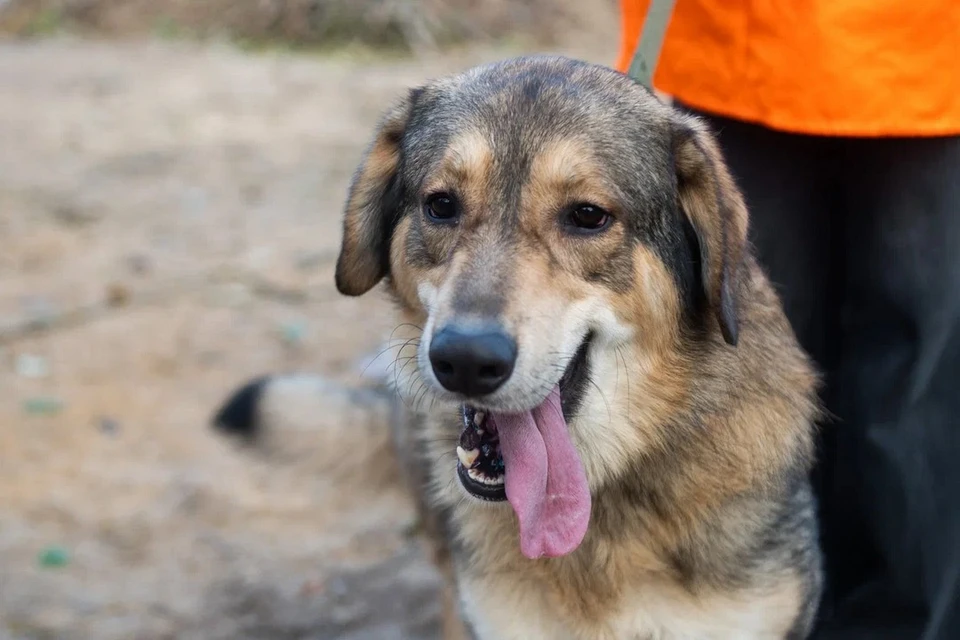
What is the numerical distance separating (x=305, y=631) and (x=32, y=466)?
1.79 m

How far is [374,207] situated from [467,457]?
85 cm

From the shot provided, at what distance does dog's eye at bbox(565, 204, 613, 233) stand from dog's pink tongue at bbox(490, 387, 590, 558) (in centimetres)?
42

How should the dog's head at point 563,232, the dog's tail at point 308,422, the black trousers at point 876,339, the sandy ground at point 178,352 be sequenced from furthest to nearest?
the dog's tail at point 308,422 → the sandy ground at point 178,352 → the black trousers at point 876,339 → the dog's head at point 563,232

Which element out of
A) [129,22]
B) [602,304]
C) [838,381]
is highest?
[602,304]

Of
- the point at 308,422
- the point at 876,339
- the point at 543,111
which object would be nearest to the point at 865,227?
the point at 876,339

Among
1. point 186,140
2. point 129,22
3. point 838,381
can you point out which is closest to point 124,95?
point 186,140

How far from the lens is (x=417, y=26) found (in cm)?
1277

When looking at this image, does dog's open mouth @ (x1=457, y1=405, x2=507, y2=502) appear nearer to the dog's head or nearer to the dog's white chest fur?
the dog's head

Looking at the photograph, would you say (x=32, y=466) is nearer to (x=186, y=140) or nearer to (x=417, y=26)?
(x=186, y=140)

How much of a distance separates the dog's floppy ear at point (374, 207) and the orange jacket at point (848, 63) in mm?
959

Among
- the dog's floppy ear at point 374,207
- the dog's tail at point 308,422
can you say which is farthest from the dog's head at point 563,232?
the dog's tail at point 308,422

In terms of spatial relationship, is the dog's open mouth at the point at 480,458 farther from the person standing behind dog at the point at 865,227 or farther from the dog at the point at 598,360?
the person standing behind dog at the point at 865,227

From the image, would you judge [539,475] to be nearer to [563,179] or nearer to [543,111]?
[563,179]

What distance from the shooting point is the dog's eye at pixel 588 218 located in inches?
111
